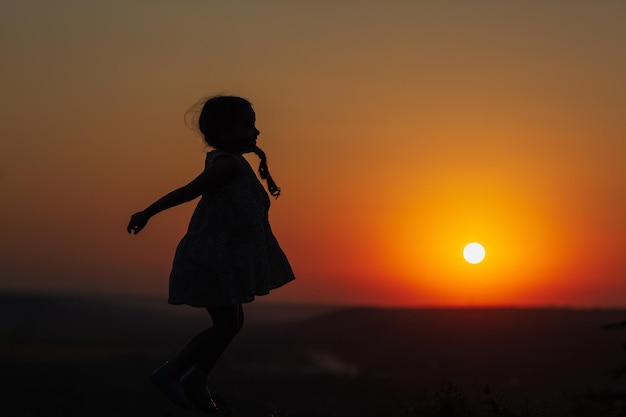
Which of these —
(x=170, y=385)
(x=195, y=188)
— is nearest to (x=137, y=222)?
(x=195, y=188)

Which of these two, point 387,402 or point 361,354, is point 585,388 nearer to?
point 387,402

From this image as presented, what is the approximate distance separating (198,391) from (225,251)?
1177 millimetres

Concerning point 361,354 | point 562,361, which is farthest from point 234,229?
point 562,361

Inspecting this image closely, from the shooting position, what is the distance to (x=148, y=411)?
9109 mm

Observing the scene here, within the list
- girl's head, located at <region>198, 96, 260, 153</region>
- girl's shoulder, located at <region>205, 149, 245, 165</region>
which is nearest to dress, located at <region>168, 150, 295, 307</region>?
girl's shoulder, located at <region>205, 149, 245, 165</region>

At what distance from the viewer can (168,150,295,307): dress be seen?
25.8ft

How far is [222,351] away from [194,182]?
4.64ft

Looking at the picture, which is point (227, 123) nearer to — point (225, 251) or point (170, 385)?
point (225, 251)

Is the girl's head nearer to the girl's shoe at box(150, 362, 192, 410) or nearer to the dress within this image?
the dress

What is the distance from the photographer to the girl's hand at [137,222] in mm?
7508

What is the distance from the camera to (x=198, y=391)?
320 inches

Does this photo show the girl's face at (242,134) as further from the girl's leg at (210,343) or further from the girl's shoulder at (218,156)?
the girl's leg at (210,343)

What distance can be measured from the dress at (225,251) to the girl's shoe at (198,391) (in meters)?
0.67

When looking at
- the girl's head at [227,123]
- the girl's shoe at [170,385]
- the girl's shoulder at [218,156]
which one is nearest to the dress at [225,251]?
the girl's shoulder at [218,156]
